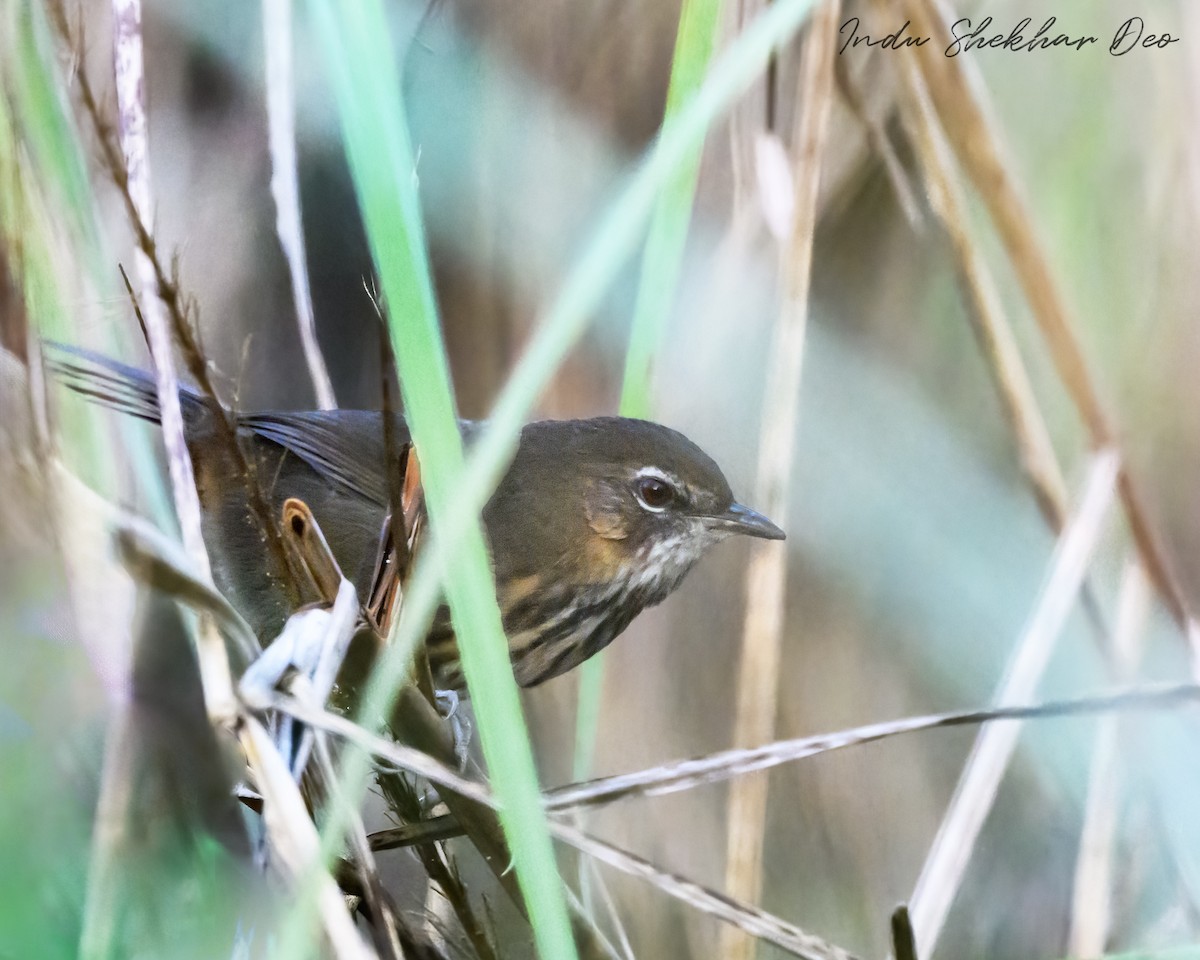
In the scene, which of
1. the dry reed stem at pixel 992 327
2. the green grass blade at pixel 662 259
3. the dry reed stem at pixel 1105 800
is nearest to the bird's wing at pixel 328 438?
the green grass blade at pixel 662 259

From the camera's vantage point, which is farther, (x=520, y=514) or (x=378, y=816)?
(x=520, y=514)

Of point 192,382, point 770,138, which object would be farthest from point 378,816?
point 770,138

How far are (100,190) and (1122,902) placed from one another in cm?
103

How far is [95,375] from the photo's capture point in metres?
0.82

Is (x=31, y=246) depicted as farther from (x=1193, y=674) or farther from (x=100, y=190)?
(x=1193, y=674)

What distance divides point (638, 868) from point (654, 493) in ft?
1.15

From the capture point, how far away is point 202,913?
773 mm

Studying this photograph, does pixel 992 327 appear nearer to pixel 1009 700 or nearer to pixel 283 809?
pixel 1009 700

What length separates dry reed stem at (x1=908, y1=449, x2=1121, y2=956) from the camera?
831 millimetres

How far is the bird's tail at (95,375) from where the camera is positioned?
0.81m

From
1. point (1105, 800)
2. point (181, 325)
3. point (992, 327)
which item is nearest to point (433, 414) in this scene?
point (181, 325)

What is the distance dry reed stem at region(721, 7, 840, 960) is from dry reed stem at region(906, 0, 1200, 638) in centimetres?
9

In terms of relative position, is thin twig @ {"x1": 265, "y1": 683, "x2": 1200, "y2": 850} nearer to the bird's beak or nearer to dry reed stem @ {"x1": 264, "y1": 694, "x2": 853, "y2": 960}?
dry reed stem @ {"x1": 264, "y1": 694, "x2": 853, "y2": 960}

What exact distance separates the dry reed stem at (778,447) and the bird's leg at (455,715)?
0.76 feet
